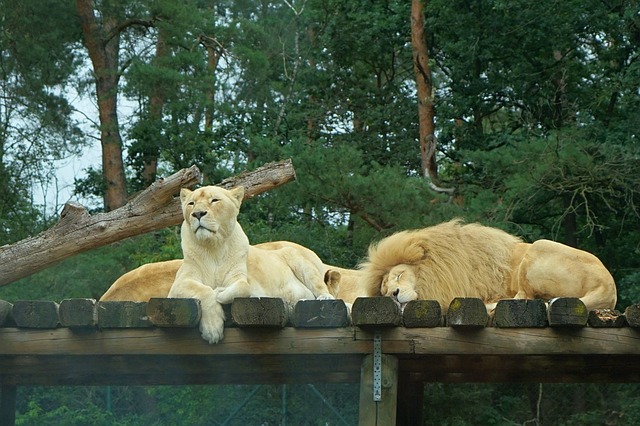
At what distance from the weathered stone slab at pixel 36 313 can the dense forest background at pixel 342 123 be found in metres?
5.19

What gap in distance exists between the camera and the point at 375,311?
482 centimetres

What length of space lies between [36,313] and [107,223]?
1.82m

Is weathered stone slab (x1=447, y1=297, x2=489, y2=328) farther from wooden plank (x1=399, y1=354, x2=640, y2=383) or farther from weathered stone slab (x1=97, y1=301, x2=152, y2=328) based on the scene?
weathered stone slab (x1=97, y1=301, x2=152, y2=328)

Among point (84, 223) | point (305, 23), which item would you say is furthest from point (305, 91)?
point (84, 223)

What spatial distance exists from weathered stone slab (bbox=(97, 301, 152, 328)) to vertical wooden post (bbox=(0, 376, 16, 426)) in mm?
1710

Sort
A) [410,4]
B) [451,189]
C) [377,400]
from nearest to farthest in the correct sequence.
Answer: [377,400] → [451,189] → [410,4]

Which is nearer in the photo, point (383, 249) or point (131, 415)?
point (383, 249)

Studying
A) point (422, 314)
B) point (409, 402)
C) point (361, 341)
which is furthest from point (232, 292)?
point (409, 402)

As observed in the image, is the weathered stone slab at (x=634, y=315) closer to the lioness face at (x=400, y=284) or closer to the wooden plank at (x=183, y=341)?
the wooden plank at (x=183, y=341)

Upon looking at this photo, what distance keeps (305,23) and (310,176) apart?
19.9 ft

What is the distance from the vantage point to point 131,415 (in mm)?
10617

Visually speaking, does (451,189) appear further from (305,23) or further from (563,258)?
(563,258)

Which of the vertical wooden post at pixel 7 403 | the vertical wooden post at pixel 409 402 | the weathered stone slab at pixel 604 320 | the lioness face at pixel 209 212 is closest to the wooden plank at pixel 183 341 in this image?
the lioness face at pixel 209 212

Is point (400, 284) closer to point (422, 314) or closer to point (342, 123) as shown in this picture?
point (422, 314)
